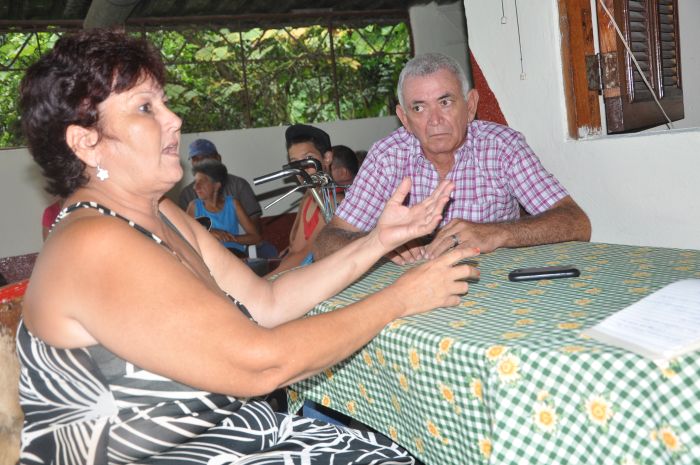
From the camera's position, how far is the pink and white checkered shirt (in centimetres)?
271

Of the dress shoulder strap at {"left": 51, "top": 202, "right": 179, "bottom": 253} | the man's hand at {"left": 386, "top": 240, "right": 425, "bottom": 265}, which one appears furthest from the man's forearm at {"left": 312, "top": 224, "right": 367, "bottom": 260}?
the dress shoulder strap at {"left": 51, "top": 202, "right": 179, "bottom": 253}

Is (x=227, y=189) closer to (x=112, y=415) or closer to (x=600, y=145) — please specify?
(x=600, y=145)

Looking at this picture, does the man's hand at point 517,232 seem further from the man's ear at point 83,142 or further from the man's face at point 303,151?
the man's face at point 303,151

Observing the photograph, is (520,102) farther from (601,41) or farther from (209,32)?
(209,32)

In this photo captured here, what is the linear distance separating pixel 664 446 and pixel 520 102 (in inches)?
96.5

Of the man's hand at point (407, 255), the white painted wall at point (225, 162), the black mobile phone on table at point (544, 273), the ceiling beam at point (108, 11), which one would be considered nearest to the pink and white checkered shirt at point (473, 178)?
the man's hand at point (407, 255)

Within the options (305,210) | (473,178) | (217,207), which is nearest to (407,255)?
(473,178)

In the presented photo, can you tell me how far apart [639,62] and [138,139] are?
96.4 inches

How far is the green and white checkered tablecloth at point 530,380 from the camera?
1.09 metres

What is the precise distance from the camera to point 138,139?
1.50 metres

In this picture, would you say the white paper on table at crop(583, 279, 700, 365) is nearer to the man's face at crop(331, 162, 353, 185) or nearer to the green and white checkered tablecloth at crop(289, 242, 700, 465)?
the green and white checkered tablecloth at crop(289, 242, 700, 465)

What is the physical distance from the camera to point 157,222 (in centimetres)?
167

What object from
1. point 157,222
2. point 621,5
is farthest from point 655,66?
point 157,222

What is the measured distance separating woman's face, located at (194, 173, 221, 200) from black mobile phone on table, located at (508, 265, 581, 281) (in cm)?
452
